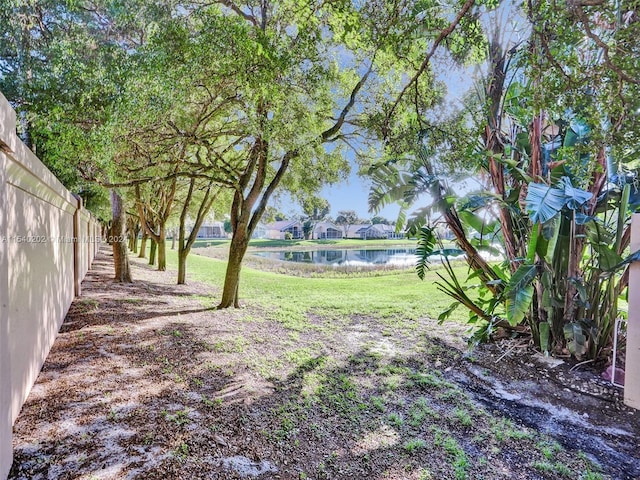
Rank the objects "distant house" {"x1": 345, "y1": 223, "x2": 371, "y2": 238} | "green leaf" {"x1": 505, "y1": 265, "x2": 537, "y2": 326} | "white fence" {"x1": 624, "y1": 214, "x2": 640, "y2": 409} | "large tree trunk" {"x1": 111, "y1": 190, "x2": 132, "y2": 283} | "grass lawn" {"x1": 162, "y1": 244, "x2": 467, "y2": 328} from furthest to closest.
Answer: "distant house" {"x1": 345, "y1": 223, "x2": 371, "y2": 238} < "large tree trunk" {"x1": 111, "y1": 190, "x2": 132, "y2": 283} < "grass lawn" {"x1": 162, "y1": 244, "x2": 467, "y2": 328} < "green leaf" {"x1": 505, "y1": 265, "x2": 537, "y2": 326} < "white fence" {"x1": 624, "y1": 214, "x2": 640, "y2": 409}

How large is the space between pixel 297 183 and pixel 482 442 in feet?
22.5

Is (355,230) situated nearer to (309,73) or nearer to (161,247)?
(161,247)

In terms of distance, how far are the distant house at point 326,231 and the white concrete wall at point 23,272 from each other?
38605 millimetres

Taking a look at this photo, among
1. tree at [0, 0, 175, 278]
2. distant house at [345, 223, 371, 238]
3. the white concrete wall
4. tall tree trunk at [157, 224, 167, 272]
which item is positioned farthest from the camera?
distant house at [345, 223, 371, 238]

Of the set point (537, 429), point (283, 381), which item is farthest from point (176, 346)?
point (537, 429)

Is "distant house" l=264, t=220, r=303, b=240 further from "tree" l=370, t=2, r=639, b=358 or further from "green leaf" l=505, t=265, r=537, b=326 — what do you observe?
"green leaf" l=505, t=265, r=537, b=326

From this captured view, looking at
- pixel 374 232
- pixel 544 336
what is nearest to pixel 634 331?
pixel 544 336

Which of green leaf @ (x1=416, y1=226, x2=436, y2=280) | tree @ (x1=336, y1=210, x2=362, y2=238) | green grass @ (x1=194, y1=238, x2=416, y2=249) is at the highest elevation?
tree @ (x1=336, y1=210, x2=362, y2=238)

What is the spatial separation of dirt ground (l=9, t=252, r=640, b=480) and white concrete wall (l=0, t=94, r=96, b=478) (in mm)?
307

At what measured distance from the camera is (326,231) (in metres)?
45.3

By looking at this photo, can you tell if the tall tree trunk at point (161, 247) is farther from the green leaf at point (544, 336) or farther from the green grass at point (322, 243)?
the green grass at point (322, 243)

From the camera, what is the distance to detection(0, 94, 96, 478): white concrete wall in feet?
6.42

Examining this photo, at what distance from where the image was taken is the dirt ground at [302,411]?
Result: 243 cm

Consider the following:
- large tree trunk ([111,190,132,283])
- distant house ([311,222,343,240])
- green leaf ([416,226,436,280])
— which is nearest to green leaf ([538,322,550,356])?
green leaf ([416,226,436,280])
